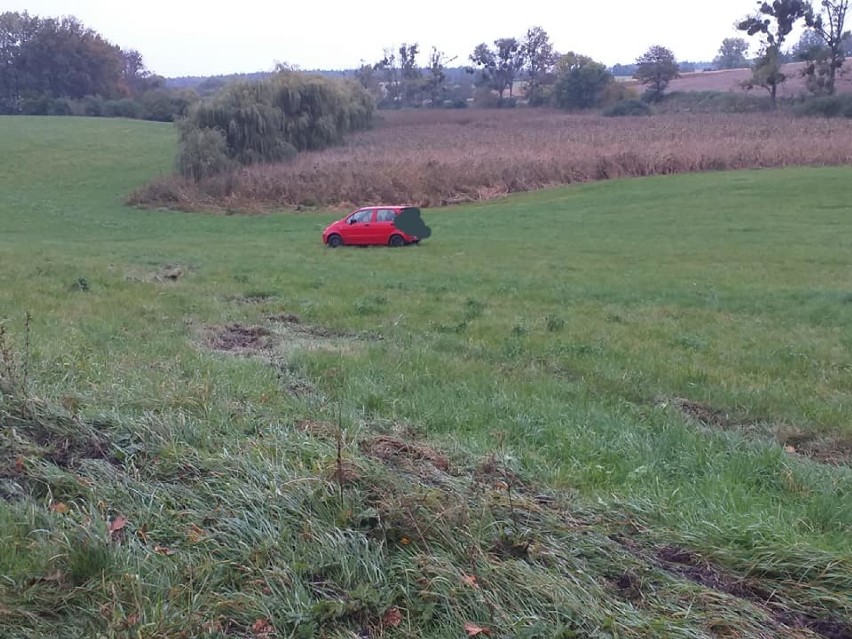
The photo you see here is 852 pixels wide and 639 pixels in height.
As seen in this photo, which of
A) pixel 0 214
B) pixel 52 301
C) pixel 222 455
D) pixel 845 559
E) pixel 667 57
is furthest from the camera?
pixel 667 57

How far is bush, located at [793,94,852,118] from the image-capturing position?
59.8 m

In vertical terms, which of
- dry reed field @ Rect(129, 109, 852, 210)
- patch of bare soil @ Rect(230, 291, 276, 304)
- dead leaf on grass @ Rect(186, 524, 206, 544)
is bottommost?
patch of bare soil @ Rect(230, 291, 276, 304)

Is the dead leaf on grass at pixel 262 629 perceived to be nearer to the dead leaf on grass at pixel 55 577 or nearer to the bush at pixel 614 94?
the dead leaf on grass at pixel 55 577

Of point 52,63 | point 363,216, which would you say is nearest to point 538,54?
point 52,63

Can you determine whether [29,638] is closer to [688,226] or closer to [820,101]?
[688,226]

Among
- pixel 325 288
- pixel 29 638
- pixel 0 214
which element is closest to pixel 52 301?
pixel 325 288

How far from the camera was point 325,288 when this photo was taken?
15.2 m

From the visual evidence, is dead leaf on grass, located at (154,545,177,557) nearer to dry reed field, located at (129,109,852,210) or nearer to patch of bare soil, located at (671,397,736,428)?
patch of bare soil, located at (671,397,736,428)

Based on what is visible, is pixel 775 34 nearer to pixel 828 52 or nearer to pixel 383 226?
pixel 828 52

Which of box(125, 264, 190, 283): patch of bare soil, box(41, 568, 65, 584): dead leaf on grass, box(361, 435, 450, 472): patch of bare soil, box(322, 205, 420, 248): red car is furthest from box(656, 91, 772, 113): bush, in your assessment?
box(41, 568, 65, 584): dead leaf on grass

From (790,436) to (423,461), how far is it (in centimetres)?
373

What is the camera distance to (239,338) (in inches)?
421

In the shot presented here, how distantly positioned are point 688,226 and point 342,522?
2299 centimetres

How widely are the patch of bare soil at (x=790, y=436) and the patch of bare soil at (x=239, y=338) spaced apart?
5.11 meters
